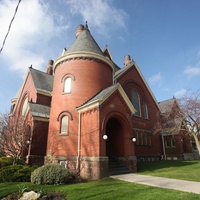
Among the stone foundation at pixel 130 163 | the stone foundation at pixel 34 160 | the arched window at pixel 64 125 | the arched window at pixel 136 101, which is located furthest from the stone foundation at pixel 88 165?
the arched window at pixel 136 101

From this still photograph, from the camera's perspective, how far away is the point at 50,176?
10328 millimetres

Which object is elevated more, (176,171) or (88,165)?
(88,165)

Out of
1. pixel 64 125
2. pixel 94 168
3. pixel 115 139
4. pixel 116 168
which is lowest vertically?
pixel 116 168

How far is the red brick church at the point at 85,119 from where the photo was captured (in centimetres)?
1288

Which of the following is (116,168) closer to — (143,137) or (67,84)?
(67,84)

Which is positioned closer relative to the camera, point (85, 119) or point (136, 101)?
point (85, 119)

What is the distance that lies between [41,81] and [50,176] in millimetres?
15914

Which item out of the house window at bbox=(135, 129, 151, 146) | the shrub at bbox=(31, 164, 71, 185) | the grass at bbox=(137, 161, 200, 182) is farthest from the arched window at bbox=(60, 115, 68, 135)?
the house window at bbox=(135, 129, 151, 146)

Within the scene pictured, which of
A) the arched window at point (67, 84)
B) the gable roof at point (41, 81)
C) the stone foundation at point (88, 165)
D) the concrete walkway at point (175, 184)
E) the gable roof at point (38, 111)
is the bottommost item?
the concrete walkway at point (175, 184)

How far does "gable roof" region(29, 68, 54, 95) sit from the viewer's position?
2173 centimetres

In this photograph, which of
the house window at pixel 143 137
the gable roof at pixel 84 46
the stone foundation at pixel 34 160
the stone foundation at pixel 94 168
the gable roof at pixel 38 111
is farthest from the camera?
the house window at pixel 143 137

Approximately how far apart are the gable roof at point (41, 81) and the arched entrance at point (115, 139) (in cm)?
1023

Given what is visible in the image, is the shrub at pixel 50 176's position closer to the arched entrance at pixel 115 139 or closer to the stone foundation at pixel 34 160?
the arched entrance at pixel 115 139

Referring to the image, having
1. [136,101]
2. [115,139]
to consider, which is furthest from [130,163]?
[136,101]
